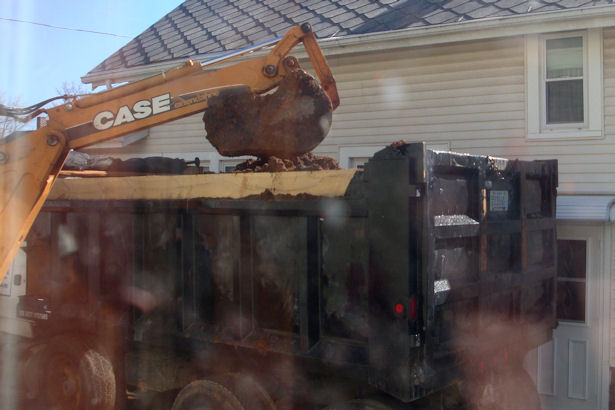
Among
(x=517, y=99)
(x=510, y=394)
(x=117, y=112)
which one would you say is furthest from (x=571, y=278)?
(x=117, y=112)

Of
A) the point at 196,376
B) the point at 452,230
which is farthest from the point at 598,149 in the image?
the point at 196,376

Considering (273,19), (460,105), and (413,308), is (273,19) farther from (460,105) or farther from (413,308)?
(413,308)

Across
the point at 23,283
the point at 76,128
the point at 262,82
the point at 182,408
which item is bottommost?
the point at 182,408

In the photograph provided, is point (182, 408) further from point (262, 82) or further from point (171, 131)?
point (171, 131)

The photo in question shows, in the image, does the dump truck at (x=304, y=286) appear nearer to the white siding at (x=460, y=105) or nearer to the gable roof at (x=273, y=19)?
the white siding at (x=460, y=105)

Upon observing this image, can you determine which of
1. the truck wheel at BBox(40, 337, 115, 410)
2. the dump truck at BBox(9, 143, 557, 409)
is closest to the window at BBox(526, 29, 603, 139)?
the dump truck at BBox(9, 143, 557, 409)

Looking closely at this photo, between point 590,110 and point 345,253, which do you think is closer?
point 345,253

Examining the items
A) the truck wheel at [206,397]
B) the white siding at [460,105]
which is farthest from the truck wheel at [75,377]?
the white siding at [460,105]

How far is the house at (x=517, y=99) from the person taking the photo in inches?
284

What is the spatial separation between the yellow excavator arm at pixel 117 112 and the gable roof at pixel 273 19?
12.5ft

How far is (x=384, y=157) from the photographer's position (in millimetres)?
3619

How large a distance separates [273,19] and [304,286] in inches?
280

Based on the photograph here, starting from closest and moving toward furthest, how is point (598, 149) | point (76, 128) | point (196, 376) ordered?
point (196, 376) → point (76, 128) → point (598, 149)

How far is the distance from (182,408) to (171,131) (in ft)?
23.2
